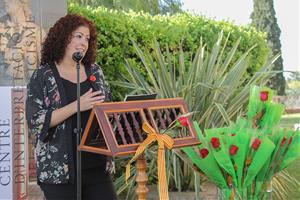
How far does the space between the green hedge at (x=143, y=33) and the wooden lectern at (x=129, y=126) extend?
2841mm

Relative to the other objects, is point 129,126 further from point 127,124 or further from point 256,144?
point 256,144

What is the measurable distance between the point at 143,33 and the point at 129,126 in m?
3.52

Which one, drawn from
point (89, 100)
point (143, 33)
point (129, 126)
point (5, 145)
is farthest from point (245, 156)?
point (143, 33)

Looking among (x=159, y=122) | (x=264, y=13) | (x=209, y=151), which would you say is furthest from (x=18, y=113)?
(x=264, y=13)

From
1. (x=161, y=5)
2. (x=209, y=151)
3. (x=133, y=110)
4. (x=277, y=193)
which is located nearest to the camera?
(x=209, y=151)

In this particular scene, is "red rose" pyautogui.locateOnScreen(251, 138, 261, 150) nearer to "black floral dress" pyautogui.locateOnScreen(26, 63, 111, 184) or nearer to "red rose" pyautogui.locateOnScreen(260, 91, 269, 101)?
"red rose" pyautogui.locateOnScreen(260, 91, 269, 101)

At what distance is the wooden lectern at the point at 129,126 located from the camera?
82.8 inches

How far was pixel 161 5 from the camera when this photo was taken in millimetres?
19156

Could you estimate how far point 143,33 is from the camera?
562cm

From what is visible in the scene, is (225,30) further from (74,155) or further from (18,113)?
(74,155)

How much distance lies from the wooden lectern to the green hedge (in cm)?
284

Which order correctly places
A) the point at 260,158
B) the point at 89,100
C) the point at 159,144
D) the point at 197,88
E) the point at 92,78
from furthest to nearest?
the point at 197,88 → the point at 92,78 → the point at 89,100 → the point at 159,144 → the point at 260,158

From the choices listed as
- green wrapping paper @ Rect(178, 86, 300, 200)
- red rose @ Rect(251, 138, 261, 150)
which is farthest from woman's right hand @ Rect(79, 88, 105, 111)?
red rose @ Rect(251, 138, 261, 150)

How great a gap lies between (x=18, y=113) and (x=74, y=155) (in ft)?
4.43
